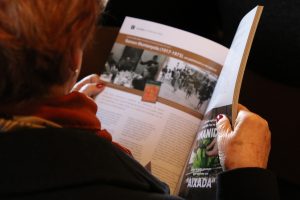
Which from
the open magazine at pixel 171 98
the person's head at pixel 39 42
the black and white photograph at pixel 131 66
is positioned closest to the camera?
the person's head at pixel 39 42

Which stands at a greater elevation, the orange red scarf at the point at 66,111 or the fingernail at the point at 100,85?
the fingernail at the point at 100,85

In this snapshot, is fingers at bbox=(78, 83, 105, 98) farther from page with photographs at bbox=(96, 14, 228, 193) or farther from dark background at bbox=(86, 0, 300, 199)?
dark background at bbox=(86, 0, 300, 199)

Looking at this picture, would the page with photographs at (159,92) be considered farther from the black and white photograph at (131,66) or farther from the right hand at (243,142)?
the right hand at (243,142)

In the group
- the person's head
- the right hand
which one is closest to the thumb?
the right hand

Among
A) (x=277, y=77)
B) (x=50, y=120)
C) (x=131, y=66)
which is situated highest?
(x=277, y=77)

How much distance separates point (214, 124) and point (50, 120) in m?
0.33

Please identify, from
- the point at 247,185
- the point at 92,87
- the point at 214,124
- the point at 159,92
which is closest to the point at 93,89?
the point at 92,87

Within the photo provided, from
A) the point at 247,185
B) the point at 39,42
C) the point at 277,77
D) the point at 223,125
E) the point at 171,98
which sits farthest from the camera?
the point at 277,77

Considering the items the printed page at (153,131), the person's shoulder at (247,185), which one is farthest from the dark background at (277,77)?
the person's shoulder at (247,185)

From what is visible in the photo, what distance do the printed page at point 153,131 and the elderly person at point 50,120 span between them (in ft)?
0.74

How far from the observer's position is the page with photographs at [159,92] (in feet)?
2.35

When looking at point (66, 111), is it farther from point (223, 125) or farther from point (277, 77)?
point (277, 77)

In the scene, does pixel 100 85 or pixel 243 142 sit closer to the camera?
pixel 243 142

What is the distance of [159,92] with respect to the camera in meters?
0.76
